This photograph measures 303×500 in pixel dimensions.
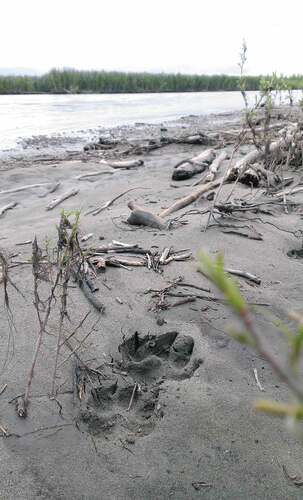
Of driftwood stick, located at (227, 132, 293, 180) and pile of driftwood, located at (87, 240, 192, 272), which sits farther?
driftwood stick, located at (227, 132, 293, 180)

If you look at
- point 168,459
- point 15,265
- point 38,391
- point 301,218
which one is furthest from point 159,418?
point 301,218

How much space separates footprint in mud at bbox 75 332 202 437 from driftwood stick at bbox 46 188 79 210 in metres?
3.56

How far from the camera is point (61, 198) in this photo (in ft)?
20.2

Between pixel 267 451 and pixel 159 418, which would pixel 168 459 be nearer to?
pixel 159 418

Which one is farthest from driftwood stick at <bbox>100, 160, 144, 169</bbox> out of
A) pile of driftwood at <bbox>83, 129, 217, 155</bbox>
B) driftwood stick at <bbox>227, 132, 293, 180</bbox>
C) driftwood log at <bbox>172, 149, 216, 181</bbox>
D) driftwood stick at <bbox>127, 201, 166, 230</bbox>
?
driftwood stick at <bbox>127, 201, 166, 230</bbox>

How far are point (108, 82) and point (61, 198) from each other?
1001 inches

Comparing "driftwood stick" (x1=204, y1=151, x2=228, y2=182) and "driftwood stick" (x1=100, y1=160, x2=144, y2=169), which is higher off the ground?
"driftwood stick" (x1=204, y1=151, x2=228, y2=182)

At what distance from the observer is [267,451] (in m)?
2.00

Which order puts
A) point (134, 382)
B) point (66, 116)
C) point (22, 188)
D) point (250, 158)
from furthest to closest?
point (66, 116) → point (22, 188) → point (250, 158) → point (134, 382)

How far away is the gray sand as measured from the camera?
189cm

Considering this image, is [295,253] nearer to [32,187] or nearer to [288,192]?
[288,192]

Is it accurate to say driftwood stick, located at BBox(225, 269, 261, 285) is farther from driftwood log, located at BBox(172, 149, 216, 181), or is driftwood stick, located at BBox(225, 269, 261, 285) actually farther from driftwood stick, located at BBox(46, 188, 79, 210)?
driftwood log, located at BBox(172, 149, 216, 181)

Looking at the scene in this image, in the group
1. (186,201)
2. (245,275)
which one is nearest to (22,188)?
(186,201)

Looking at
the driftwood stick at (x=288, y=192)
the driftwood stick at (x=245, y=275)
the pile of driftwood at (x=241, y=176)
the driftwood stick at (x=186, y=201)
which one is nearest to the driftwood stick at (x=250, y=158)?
the pile of driftwood at (x=241, y=176)
